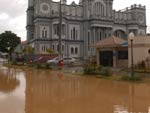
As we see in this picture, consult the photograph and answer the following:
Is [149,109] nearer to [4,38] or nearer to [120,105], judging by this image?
[120,105]

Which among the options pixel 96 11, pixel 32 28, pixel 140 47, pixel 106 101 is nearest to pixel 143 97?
pixel 106 101

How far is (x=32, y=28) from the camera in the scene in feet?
228

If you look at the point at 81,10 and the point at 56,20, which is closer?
the point at 56,20

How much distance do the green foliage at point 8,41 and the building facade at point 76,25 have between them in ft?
35.3

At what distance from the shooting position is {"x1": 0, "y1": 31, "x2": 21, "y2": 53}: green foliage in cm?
7231

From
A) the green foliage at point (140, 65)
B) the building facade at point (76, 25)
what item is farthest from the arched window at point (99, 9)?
the green foliage at point (140, 65)

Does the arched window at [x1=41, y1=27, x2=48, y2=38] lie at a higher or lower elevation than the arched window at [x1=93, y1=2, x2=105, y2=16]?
lower

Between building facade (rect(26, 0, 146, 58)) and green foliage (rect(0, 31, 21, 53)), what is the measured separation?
423 inches

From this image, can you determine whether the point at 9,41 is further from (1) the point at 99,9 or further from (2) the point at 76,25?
(1) the point at 99,9

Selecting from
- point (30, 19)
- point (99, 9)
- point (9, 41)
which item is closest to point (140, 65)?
point (99, 9)

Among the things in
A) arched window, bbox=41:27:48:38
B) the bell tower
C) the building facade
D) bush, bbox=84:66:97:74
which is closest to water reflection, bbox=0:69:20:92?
bush, bbox=84:66:97:74

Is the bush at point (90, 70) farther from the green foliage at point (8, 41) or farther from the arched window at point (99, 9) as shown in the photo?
the green foliage at point (8, 41)

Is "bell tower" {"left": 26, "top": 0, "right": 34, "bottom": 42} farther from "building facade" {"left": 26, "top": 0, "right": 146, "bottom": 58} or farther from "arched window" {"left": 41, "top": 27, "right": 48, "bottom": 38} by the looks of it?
"arched window" {"left": 41, "top": 27, "right": 48, "bottom": 38}

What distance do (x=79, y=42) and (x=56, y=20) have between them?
8.56m
